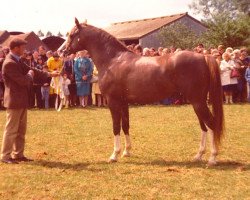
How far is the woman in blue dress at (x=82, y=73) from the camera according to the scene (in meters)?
17.1

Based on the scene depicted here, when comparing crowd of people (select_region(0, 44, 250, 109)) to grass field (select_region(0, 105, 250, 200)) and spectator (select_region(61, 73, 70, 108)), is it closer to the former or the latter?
spectator (select_region(61, 73, 70, 108))

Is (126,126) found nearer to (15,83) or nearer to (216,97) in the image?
(216,97)

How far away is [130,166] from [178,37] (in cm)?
2877

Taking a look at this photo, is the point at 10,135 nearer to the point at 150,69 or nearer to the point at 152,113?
the point at 150,69

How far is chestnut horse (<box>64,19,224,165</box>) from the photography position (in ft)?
25.4

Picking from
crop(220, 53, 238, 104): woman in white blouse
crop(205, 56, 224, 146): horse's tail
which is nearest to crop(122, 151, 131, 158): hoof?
crop(205, 56, 224, 146): horse's tail

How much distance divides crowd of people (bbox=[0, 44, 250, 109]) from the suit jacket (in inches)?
312

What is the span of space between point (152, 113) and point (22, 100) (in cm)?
749

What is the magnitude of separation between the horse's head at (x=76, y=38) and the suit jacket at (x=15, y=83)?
1.17 metres

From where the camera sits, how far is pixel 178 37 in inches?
1398

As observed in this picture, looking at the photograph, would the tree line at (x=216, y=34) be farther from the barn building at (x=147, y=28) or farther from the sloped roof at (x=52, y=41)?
the sloped roof at (x=52, y=41)

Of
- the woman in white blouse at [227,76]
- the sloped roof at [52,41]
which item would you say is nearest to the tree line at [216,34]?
the sloped roof at [52,41]

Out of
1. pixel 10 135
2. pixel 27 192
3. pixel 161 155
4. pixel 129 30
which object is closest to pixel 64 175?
pixel 27 192

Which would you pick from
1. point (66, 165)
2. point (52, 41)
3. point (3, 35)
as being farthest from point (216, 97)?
point (3, 35)
